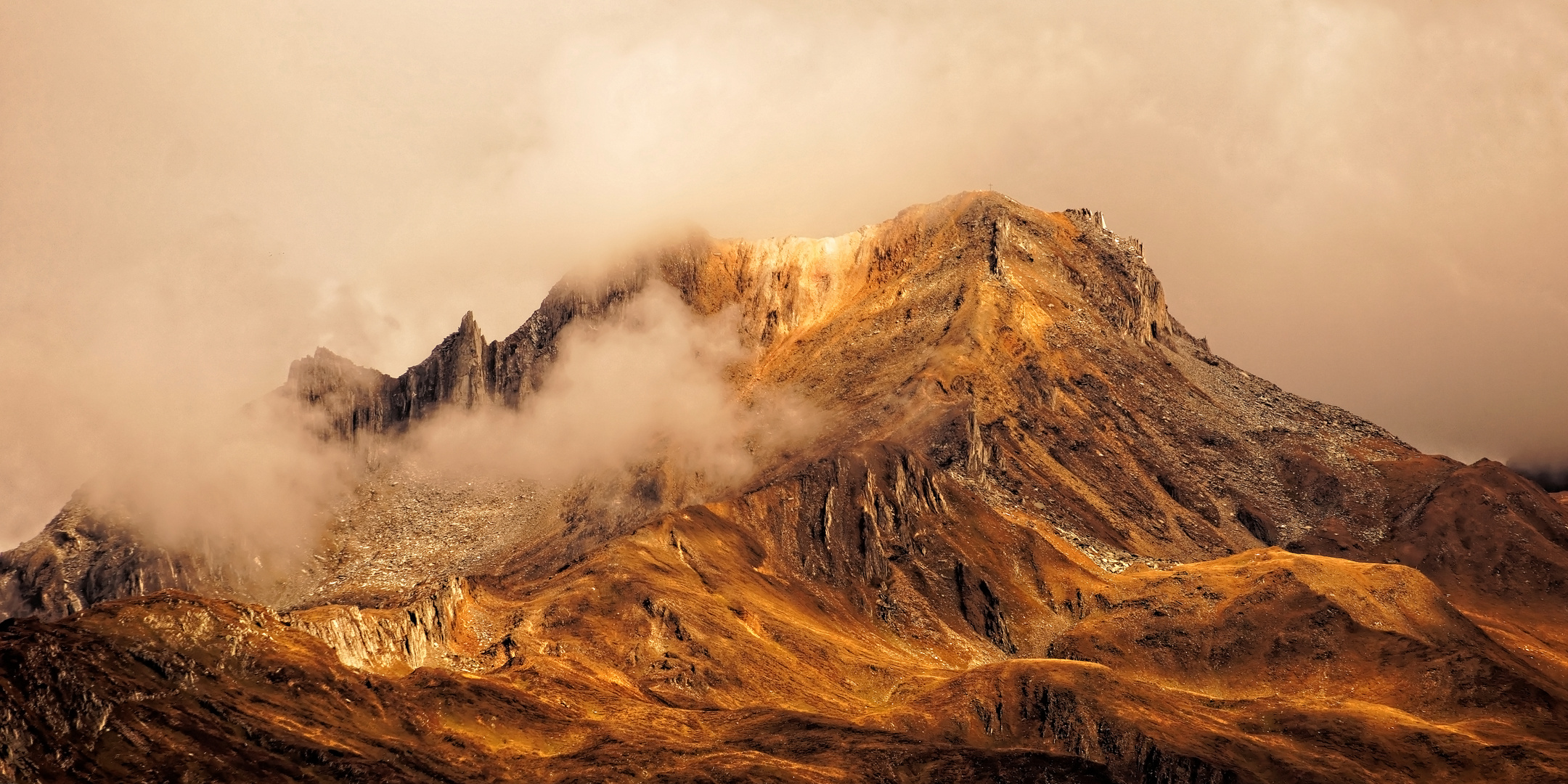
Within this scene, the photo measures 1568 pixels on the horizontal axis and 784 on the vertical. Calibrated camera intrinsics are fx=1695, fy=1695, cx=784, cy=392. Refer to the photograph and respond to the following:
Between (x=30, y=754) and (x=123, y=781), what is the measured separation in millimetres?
10971

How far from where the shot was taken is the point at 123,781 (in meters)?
200

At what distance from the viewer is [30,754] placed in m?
198
